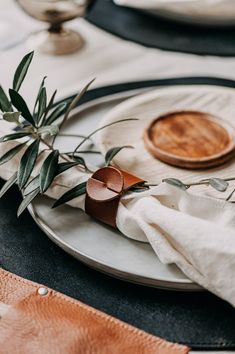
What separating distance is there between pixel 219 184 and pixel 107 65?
1.48 ft

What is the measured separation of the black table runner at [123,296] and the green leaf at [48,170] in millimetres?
54

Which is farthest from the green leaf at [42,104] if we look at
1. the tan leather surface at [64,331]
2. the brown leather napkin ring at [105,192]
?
the tan leather surface at [64,331]

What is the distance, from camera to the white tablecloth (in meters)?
1.05

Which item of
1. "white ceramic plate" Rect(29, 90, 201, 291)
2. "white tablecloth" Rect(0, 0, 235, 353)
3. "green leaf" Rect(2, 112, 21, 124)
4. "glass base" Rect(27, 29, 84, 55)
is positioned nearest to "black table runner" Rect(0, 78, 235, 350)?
"white ceramic plate" Rect(29, 90, 201, 291)

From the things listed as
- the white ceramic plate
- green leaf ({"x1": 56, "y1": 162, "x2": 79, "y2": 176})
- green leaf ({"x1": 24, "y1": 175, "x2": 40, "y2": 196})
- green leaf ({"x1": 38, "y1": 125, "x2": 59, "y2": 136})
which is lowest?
the white ceramic plate

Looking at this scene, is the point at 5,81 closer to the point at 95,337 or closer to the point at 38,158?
the point at 38,158

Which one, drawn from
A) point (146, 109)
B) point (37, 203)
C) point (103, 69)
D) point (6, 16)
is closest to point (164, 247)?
point (37, 203)

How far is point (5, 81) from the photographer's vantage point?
3.45 ft

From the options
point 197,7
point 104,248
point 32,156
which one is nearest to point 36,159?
point 32,156

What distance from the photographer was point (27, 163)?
0.71 m

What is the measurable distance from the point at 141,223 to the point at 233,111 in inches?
11.2

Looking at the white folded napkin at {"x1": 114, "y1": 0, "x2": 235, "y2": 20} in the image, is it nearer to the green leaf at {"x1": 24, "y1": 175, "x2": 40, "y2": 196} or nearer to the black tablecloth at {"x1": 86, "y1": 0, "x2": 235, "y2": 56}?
the black tablecloth at {"x1": 86, "y1": 0, "x2": 235, "y2": 56}

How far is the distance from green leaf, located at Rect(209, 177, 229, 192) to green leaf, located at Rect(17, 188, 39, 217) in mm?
181

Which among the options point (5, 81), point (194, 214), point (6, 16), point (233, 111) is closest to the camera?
point (194, 214)
